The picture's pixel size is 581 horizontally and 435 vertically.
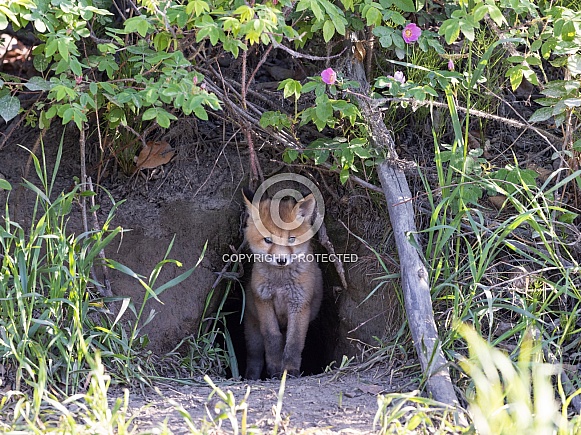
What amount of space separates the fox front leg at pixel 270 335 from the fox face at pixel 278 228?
1.32 ft

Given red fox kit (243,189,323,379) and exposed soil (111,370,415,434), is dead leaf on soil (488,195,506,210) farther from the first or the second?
exposed soil (111,370,415,434)

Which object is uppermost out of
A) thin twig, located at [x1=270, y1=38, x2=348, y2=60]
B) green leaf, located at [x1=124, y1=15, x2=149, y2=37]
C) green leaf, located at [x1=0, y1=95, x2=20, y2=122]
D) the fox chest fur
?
green leaf, located at [x1=124, y1=15, x2=149, y2=37]

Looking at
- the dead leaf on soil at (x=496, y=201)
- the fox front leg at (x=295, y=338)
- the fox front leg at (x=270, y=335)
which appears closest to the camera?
the dead leaf on soil at (x=496, y=201)

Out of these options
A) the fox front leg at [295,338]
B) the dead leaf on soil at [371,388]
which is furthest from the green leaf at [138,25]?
the fox front leg at [295,338]

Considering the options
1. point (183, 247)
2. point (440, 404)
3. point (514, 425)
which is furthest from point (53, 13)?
point (514, 425)

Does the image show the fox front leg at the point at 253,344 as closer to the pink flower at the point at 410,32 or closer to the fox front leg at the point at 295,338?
the fox front leg at the point at 295,338

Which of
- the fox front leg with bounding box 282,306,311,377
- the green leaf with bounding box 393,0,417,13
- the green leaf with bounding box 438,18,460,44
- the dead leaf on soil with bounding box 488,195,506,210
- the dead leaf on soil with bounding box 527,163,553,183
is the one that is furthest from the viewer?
the fox front leg with bounding box 282,306,311,377

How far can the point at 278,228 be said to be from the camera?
16.6 ft

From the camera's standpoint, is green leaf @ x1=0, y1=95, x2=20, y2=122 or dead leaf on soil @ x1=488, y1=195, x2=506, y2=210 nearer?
green leaf @ x1=0, y1=95, x2=20, y2=122

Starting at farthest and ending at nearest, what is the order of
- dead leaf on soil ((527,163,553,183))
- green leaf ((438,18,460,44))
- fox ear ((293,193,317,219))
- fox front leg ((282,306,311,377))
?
fox front leg ((282,306,311,377)), fox ear ((293,193,317,219)), dead leaf on soil ((527,163,553,183)), green leaf ((438,18,460,44))

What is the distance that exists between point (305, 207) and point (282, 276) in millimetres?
581

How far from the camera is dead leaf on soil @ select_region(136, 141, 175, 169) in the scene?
16.9 ft

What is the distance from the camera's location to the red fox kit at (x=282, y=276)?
5.04 m

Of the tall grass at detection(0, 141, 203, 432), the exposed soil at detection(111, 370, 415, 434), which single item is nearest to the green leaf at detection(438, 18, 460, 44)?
the exposed soil at detection(111, 370, 415, 434)
